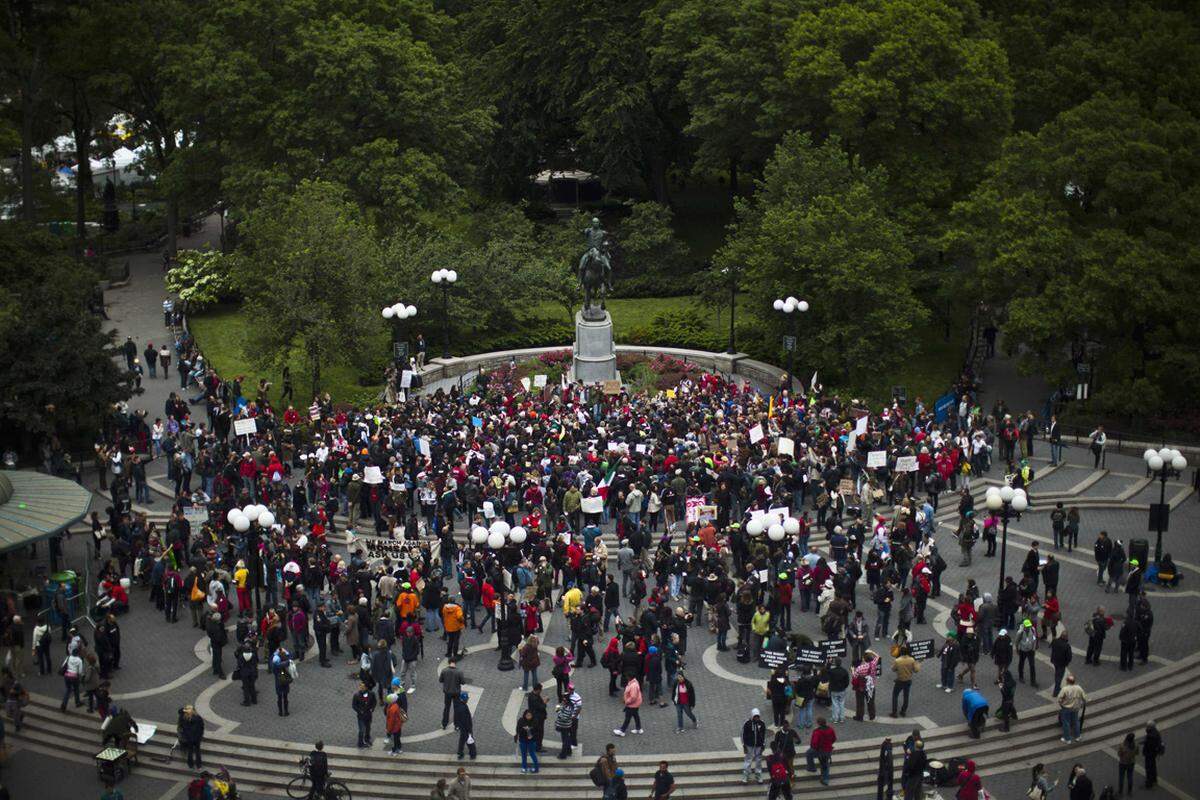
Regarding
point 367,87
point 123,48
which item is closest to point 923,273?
point 367,87

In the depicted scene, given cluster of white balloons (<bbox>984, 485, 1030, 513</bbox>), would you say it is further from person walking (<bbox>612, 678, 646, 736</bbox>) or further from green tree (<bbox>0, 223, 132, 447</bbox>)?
green tree (<bbox>0, 223, 132, 447</bbox>)

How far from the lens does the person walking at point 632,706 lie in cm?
3086

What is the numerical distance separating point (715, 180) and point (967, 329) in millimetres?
24245

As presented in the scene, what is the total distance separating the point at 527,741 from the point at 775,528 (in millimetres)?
8145

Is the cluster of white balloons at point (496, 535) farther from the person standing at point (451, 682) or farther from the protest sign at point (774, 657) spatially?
the protest sign at point (774, 657)

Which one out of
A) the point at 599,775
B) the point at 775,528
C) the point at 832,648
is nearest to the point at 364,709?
the point at 599,775

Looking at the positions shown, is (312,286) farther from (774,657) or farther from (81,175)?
(774,657)

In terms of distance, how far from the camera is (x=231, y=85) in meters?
63.7

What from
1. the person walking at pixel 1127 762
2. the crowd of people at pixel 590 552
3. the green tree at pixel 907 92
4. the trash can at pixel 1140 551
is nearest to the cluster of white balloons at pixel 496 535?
the crowd of people at pixel 590 552

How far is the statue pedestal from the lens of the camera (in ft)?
175

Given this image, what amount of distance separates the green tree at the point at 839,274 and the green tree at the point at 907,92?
11.1 feet

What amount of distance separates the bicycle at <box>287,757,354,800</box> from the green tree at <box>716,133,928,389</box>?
26660 millimetres

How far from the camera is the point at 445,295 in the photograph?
2206 inches

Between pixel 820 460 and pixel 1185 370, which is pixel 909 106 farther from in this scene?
pixel 820 460
